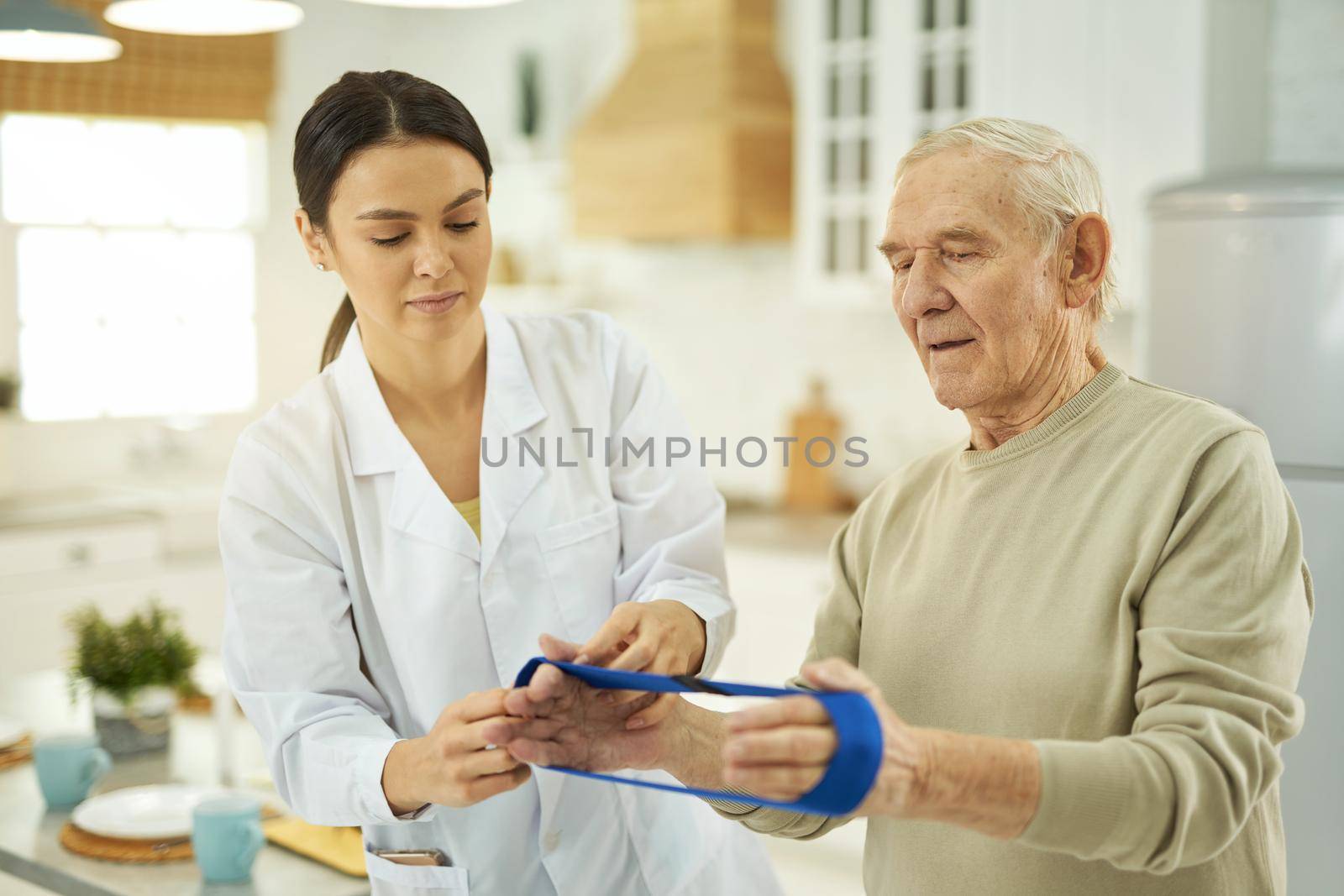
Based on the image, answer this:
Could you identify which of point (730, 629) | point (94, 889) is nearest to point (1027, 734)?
point (730, 629)

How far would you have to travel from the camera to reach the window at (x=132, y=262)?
4.64 m

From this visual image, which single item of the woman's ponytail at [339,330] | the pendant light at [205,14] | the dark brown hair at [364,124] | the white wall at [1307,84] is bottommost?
the woman's ponytail at [339,330]

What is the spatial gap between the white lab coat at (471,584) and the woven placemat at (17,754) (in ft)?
3.52

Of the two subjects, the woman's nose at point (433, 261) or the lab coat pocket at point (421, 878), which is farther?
the lab coat pocket at point (421, 878)

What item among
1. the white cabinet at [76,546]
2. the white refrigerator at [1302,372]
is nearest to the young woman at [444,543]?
the white refrigerator at [1302,372]

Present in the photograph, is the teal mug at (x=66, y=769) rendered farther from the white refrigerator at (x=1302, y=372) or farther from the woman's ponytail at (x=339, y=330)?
the white refrigerator at (x=1302, y=372)

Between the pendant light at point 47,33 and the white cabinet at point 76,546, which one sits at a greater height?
the pendant light at point 47,33

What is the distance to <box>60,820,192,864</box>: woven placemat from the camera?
1791mm

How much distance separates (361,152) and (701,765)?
0.70 m

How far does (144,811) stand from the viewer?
1932mm

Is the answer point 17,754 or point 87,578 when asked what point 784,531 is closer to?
point 87,578

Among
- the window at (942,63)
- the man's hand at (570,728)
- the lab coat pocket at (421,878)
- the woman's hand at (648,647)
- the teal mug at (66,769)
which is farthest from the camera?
the window at (942,63)

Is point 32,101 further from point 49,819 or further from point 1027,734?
point 1027,734

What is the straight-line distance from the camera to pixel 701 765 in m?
1.31
